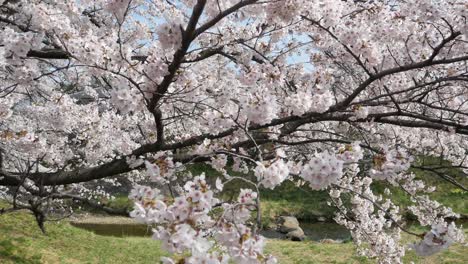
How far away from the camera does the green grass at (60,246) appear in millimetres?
8172

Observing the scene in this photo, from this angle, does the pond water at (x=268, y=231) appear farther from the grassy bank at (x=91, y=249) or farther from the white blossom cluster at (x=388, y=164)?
the white blossom cluster at (x=388, y=164)

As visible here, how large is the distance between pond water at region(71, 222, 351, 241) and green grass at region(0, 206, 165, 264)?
512 centimetres

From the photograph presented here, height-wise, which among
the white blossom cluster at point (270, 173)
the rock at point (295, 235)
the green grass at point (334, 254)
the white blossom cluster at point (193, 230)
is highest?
the white blossom cluster at point (270, 173)

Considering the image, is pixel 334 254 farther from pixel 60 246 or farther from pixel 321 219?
pixel 321 219

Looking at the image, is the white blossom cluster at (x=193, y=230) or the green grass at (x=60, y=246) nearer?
the white blossom cluster at (x=193, y=230)

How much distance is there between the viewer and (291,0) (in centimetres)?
409

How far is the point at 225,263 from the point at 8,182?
4.21 m

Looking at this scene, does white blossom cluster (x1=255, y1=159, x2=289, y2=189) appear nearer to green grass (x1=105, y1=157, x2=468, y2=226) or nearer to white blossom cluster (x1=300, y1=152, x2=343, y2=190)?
white blossom cluster (x1=300, y1=152, x2=343, y2=190)

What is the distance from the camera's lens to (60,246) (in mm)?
9766

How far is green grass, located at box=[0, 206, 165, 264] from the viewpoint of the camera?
8.17m

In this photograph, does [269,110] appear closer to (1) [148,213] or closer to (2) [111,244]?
(1) [148,213]

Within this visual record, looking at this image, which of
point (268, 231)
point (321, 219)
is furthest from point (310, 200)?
point (268, 231)

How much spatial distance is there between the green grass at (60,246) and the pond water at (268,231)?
5.12 m

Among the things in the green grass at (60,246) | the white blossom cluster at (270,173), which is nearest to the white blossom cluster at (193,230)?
the white blossom cluster at (270,173)
